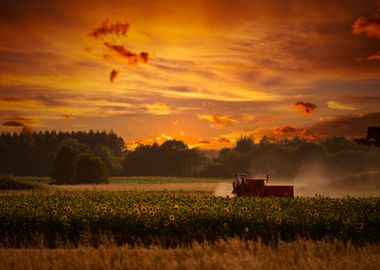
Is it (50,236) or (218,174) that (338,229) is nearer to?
(50,236)

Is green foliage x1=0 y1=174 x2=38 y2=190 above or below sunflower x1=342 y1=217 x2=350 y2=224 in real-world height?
below

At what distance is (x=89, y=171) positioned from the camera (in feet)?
258

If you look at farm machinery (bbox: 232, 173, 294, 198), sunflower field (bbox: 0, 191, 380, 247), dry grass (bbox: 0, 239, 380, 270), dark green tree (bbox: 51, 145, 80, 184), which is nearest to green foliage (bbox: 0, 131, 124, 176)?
dark green tree (bbox: 51, 145, 80, 184)

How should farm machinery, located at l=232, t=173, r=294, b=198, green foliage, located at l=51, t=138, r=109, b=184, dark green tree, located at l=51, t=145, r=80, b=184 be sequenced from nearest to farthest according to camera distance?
farm machinery, located at l=232, t=173, r=294, b=198, green foliage, located at l=51, t=138, r=109, b=184, dark green tree, located at l=51, t=145, r=80, b=184

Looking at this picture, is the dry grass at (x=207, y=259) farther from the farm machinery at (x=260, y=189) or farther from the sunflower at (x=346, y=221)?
the farm machinery at (x=260, y=189)

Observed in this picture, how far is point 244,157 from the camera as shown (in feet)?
383

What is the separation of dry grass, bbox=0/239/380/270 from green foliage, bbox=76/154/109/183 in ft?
209

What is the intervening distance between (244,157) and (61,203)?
95.3 m

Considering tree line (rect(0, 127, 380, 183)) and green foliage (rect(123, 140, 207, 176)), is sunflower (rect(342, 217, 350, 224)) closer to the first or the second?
tree line (rect(0, 127, 380, 183))

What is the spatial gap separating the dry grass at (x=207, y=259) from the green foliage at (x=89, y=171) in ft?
209

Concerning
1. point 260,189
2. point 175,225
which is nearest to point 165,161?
point 260,189

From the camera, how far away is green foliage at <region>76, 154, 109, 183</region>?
78.2 meters

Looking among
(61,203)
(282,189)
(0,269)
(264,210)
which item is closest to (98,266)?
(0,269)

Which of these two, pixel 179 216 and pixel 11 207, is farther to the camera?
pixel 11 207
